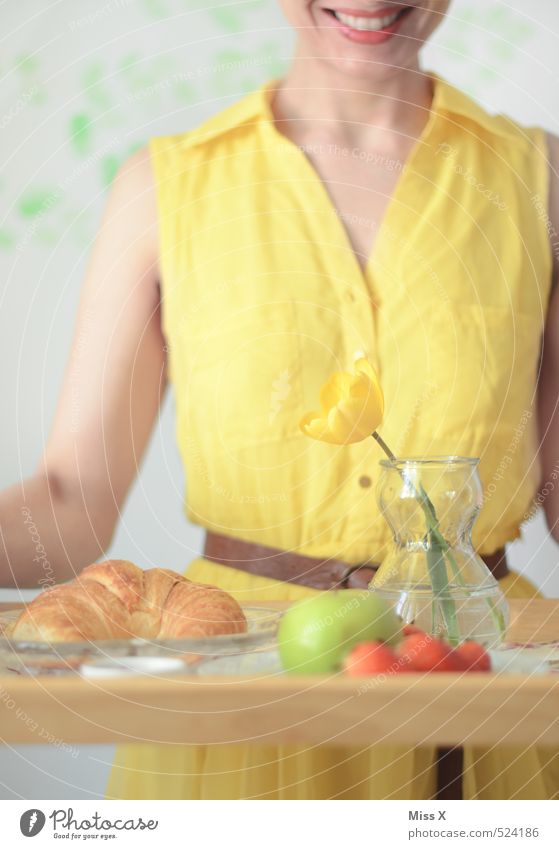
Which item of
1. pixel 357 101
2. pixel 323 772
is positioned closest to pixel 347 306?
pixel 357 101

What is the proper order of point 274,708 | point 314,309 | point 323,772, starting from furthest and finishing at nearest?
point 314,309, point 323,772, point 274,708

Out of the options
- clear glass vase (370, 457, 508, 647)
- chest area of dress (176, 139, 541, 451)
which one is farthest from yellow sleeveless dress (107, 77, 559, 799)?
clear glass vase (370, 457, 508, 647)

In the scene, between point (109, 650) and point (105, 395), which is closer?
point (109, 650)

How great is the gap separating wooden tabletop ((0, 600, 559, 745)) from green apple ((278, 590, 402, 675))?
0.02 m

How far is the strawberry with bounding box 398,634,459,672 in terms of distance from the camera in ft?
0.97

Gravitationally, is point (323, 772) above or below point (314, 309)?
below

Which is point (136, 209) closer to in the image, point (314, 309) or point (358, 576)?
point (314, 309)

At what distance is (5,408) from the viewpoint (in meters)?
0.67

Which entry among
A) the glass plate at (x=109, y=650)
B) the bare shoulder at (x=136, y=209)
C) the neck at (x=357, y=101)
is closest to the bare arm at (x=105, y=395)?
the bare shoulder at (x=136, y=209)

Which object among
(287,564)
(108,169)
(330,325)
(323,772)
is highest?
(108,169)

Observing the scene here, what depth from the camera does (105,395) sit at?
1.93ft

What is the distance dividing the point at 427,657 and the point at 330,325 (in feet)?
0.99

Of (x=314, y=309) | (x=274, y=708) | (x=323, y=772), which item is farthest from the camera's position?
(x=314, y=309)

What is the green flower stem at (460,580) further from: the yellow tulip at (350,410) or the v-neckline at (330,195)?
the v-neckline at (330,195)
